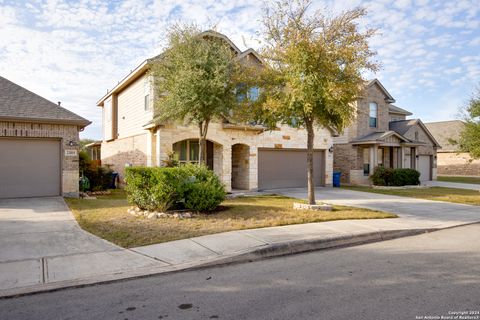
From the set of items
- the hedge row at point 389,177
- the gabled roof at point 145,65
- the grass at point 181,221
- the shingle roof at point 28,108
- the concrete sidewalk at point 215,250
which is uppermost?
the gabled roof at point 145,65

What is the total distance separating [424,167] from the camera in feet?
95.8

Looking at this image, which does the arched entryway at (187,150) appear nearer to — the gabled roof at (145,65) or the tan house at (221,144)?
the tan house at (221,144)

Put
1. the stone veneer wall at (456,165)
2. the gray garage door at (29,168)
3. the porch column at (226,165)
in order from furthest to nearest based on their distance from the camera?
the stone veneer wall at (456,165) → the porch column at (226,165) → the gray garage door at (29,168)

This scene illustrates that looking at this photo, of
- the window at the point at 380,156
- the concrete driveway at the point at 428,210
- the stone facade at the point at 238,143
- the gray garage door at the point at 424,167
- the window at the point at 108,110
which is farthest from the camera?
the gray garage door at the point at 424,167

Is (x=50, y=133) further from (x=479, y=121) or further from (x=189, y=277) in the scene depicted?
(x=479, y=121)

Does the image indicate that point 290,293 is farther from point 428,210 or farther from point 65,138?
point 65,138

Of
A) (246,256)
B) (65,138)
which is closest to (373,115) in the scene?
(65,138)

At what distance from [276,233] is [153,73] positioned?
877cm

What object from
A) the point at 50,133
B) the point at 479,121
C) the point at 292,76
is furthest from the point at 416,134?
the point at 50,133

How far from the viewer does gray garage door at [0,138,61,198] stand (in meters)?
13.3

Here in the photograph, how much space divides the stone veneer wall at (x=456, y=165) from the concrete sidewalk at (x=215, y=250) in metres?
30.8

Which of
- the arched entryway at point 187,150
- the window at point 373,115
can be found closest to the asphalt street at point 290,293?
the arched entryway at point 187,150

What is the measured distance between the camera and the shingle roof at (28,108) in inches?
516

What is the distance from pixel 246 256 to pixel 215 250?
24.6 inches
